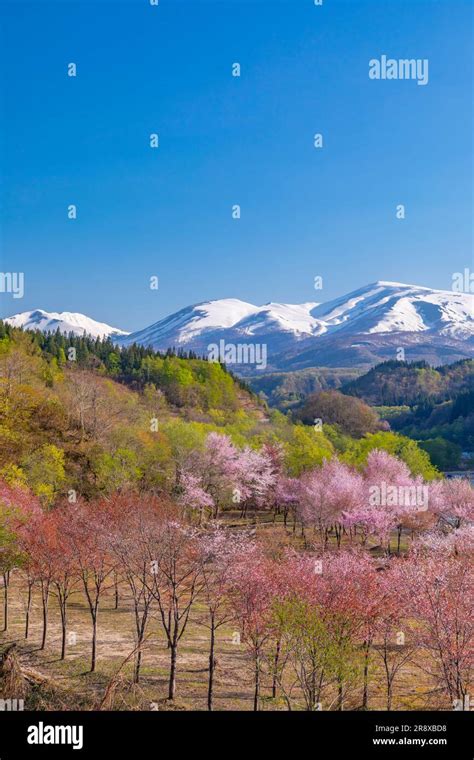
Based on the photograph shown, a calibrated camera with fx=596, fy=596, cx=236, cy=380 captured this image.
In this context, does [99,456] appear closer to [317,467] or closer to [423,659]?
[317,467]

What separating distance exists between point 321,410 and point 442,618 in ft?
403

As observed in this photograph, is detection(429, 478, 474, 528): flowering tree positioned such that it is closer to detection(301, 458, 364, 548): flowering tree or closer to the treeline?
detection(301, 458, 364, 548): flowering tree

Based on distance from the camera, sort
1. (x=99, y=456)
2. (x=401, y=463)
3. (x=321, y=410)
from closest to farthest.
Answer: (x=99, y=456), (x=401, y=463), (x=321, y=410)

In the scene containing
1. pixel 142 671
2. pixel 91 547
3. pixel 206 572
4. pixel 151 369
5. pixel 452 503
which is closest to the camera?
pixel 206 572

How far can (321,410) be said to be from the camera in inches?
5763

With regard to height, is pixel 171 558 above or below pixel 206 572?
above

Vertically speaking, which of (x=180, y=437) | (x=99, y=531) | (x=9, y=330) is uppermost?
(x=9, y=330)

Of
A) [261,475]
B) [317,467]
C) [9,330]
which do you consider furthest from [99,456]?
[9,330]

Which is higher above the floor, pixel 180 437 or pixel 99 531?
pixel 180 437
